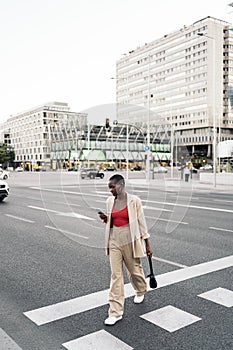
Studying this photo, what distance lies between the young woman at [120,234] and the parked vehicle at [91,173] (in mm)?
650

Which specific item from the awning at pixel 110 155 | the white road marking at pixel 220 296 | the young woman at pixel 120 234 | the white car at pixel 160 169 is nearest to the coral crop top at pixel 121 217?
the young woman at pixel 120 234

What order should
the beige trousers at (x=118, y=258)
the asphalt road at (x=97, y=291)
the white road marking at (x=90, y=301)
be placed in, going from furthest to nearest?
the white road marking at (x=90, y=301) < the beige trousers at (x=118, y=258) < the asphalt road at (x=97, y=291)

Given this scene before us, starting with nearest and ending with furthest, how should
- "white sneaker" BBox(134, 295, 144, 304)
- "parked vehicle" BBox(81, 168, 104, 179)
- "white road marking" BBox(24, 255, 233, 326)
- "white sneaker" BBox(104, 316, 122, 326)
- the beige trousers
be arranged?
"white sneaker" BBox(104, 316, 122, 326)
the beige trousers
"white road marking" BBox(24, 255, 233, 326)
"white sneaker" BBox(134, 295, 144, 304)
"parked vehicle" BBox(81, 168, 104, 179)

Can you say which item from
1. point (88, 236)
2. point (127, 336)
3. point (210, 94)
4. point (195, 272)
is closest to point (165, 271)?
point (195, 272)

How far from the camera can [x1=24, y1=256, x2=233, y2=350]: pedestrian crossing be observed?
3635 mm

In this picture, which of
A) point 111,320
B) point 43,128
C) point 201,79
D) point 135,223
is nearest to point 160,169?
point 135,223

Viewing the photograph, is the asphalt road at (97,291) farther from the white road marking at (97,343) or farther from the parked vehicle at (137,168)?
the parked vehicle at (137,168)

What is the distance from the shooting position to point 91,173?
193 inches

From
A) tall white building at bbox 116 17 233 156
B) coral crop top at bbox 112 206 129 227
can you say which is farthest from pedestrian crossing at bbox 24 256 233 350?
tall white building at bbox 116 17 233 156

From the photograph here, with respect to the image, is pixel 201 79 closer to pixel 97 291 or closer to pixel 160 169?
pixel 160 169

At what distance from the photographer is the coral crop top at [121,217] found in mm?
4094

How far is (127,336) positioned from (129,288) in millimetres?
1456

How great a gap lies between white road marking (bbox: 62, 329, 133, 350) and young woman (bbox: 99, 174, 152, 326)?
10.6 inches

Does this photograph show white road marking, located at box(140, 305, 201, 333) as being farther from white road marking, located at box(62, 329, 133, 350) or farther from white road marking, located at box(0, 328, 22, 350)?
white road marking, located at box(0, 328, 22, 350)
